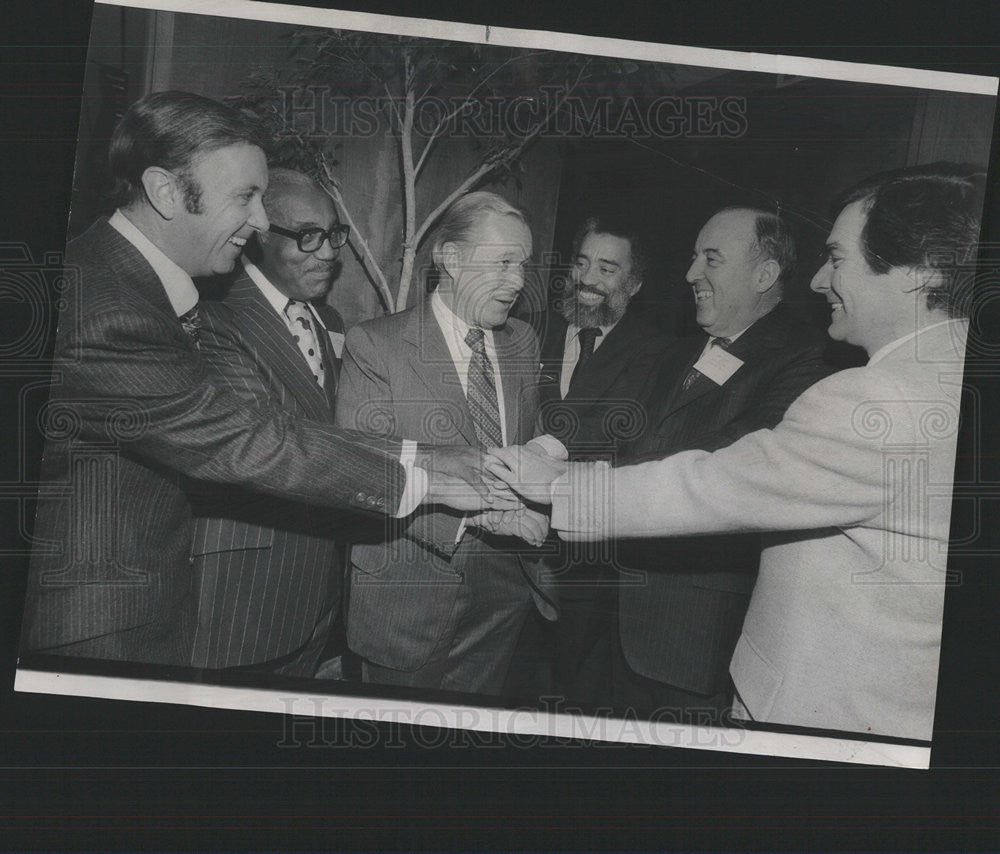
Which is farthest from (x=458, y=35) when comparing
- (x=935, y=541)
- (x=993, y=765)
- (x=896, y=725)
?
(x=993, y=765)

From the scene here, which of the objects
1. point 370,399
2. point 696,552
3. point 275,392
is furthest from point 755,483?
point 275,392

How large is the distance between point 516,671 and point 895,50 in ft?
7.47

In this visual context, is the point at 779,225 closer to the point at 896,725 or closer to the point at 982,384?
the point at 982,384

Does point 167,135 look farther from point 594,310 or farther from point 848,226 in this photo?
point 848,226

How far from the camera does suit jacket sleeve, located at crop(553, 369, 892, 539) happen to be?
267 centimetres

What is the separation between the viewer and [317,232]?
268 cm

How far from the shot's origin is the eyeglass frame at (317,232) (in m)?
2.66

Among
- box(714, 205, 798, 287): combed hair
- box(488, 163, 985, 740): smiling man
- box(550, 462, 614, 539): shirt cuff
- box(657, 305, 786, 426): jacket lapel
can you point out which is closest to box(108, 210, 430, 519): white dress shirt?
box(488, 163, 985, 740): smiling man

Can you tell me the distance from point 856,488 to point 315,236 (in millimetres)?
1778

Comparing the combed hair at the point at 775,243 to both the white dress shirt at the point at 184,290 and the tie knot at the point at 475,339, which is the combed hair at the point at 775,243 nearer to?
the tie knot at the point at 475,339

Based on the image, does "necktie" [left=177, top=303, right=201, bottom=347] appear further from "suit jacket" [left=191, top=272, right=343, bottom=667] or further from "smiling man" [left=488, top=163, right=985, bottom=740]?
"smiling man" [left=488, top=163, right=985, bottom=740]

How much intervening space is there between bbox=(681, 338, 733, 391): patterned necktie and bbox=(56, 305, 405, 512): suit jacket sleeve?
88cm

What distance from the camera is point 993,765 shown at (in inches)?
115

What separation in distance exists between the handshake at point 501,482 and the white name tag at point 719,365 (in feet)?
1.62
